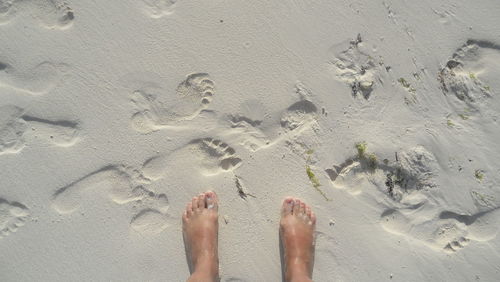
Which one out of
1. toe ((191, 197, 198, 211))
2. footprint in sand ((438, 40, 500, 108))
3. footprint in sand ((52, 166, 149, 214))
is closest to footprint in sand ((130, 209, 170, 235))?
footprint in sand ((52, 166, 149, 214))

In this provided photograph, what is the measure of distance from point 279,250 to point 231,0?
5.65 ft

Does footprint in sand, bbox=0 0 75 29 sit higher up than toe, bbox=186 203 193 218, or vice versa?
footprint in sand, bbox=0 0 75 29

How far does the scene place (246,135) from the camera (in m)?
2.34

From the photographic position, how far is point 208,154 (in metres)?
2.35

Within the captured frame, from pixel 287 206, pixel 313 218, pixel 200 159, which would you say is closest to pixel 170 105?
pixel 200 159

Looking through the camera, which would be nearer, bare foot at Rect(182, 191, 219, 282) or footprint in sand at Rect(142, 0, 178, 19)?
bare foot at Rect(182, 191, 219, 282)

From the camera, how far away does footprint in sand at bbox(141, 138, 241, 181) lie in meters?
2.33

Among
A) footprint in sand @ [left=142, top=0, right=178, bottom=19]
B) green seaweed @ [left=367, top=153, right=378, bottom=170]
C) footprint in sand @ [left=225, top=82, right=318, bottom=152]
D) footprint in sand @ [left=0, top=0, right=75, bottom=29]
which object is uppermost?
footprint in sand @ [left=0, top=0, right=75, bottom=29]

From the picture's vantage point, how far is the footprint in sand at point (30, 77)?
235 cm

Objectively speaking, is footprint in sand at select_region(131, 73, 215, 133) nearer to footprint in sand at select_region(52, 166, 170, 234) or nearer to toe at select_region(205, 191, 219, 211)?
footprint in sand at select_region(52, 166, 170, 234)

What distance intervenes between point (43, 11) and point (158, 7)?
2.54ft

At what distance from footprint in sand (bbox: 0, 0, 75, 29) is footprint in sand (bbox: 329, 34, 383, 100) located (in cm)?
182

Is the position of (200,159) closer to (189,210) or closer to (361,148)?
(189,210)

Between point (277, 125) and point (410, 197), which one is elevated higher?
point (277, 125)
